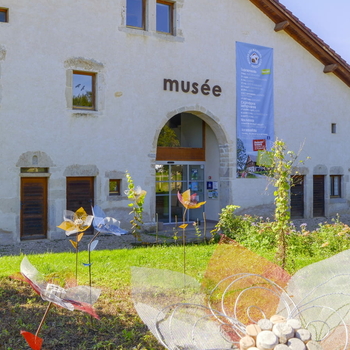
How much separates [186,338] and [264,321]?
55cm

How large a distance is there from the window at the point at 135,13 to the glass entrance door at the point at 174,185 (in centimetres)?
420

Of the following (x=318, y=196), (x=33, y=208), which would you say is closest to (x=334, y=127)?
(x=318, y=196)

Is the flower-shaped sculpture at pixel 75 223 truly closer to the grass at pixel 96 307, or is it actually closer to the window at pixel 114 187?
the grass at pixel 96 307

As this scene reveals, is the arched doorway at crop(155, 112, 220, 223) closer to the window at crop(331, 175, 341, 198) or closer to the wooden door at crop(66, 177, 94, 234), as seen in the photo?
the wooden door at crop(66, 177, 94, 234)

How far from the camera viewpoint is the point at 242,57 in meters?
14.2

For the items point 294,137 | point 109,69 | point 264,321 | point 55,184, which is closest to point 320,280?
point 264,321

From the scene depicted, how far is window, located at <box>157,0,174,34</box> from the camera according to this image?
12.9m

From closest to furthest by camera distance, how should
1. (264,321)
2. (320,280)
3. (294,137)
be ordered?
(264,321)
(320,280)
(294,137)

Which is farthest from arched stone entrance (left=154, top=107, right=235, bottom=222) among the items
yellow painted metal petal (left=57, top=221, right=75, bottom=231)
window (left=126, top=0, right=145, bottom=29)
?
yellow painted metal petal (left=57, top=221, right=75, bottom=231)

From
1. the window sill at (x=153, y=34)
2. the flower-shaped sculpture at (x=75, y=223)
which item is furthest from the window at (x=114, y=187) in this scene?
the flower-shaped sculpture at (x=75, y=223)

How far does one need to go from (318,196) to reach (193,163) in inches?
191

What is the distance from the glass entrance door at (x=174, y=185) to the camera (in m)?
14.2

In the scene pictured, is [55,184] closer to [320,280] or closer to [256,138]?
[256,138]

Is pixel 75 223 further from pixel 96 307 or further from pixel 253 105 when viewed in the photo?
pixel 253 105
